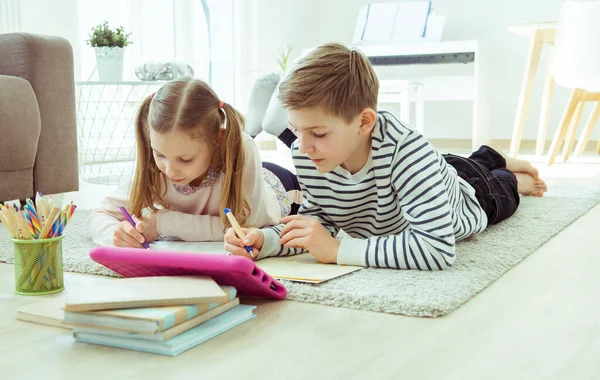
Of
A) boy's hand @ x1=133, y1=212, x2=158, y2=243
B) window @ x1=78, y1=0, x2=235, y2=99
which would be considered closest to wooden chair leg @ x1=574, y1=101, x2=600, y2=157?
window @ x1=78, y1=0, x2=235, y2=99

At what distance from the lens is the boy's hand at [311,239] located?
1.21 meters

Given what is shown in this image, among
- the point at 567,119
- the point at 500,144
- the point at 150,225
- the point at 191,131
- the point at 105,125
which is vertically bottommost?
the point at 500,144

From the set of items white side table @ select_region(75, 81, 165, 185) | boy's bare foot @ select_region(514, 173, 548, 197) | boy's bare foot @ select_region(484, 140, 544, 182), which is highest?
boy's bare foot @ select_region(484, 140, 544, 182)

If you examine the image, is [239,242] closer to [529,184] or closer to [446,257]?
[446,257]

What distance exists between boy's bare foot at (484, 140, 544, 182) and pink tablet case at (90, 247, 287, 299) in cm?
120

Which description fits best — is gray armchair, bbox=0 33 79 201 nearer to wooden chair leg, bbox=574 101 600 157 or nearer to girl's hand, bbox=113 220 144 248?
girl's hand, bbox=113 220 144 248

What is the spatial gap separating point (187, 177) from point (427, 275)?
0.49 metres

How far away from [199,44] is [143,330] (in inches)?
144

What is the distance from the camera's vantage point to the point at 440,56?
4500 millimetres

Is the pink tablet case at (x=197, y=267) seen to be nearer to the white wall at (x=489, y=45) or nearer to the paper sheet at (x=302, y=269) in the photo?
the paper sheet at (x=302, y=269)

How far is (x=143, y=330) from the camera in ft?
2.64

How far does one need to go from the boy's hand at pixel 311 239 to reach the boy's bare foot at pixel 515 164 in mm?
971

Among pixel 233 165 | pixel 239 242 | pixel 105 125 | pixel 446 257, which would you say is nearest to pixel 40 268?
pixel 239 242

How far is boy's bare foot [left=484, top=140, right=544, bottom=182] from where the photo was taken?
2.04 metres
